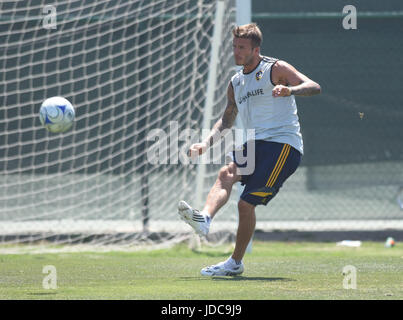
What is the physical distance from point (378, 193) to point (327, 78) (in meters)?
1.66

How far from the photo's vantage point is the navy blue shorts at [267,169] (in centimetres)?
672

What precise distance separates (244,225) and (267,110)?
3.30 feet

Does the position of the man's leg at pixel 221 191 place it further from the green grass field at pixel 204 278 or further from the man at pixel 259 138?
the green grass field at pixel 204 278

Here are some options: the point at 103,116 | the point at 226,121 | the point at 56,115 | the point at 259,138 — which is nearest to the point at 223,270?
the point at 259,138

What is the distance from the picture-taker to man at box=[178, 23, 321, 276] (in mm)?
6723

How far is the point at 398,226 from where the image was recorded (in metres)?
10.7

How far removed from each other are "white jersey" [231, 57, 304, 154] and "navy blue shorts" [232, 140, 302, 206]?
0.22ft

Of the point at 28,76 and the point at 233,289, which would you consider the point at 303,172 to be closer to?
the point at 28,76

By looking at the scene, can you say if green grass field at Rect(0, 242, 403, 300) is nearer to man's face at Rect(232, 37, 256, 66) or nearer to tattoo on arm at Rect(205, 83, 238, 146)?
tattoo on arm at Rect(205, 83, 238, 146)

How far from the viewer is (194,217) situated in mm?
6234

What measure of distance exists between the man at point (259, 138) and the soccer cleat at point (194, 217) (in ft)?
0.85
